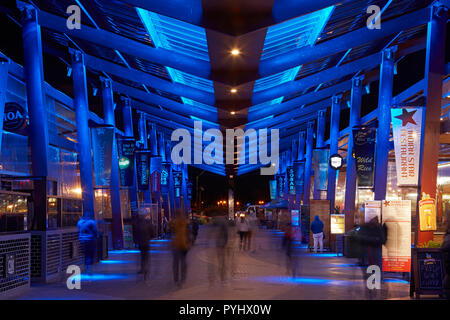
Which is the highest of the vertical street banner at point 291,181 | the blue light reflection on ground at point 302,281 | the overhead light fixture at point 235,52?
the overhead light fixture at point 235,52

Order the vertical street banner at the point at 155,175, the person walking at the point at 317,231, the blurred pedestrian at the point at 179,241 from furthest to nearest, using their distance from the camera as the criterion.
→ the vertical street banner at the point at 155,175
the person walking at the point at 317,231
the blurred pedestrian at the point at 179,241

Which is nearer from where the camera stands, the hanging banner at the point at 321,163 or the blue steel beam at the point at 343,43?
the blue steel beam at the point at 343,43

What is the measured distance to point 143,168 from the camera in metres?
28.9

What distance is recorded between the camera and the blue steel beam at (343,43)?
Result: 56.6ft

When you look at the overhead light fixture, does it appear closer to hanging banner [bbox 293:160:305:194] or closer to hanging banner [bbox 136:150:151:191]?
hanging banner [bbox 136:150:151:191]

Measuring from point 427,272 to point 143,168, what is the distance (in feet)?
64.5

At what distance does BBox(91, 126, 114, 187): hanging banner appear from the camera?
67.8 ft

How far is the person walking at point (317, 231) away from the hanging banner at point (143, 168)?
968 cm

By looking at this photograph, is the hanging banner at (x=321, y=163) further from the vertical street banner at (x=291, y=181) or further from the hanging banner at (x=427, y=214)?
the hanging banner at (x=427, y=214)

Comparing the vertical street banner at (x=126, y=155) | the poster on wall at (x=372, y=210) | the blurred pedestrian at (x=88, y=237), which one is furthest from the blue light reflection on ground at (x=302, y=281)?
the vertical street banner at (x=126, y=155)

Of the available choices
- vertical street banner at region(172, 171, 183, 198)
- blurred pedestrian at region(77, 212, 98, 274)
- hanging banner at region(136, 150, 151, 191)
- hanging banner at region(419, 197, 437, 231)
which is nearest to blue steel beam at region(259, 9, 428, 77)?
hanging banner at region(419, 197, 437, 231)

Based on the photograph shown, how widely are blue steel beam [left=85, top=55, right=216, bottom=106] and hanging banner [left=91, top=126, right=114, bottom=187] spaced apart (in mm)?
2990

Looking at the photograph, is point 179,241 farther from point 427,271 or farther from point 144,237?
point 427,271

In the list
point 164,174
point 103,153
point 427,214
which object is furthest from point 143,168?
point 427,214
